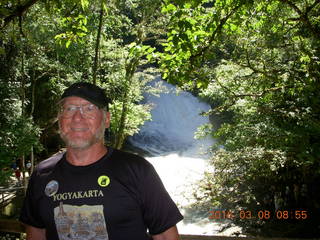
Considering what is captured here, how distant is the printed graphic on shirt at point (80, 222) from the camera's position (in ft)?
5.23

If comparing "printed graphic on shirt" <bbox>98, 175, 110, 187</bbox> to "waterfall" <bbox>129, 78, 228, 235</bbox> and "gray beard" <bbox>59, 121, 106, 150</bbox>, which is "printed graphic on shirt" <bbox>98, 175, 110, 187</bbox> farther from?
"waterfall" <bbox>129, 78, 228, 235</bbox>

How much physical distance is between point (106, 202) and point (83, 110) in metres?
0.57

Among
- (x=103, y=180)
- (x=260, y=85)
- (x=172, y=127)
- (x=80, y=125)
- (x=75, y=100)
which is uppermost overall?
(x=172, y=127)

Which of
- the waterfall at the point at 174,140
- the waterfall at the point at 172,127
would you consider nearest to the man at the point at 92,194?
the waterfall at the point at 174,140

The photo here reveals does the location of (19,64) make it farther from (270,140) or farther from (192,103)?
(192,103)

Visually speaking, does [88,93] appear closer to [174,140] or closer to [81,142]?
[81,142]

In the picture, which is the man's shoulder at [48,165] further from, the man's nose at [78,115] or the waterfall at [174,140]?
the waterfall at [174,140]

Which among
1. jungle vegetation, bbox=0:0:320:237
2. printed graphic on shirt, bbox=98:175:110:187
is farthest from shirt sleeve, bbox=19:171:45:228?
jungle vegetation, bbox=0:0:320:237

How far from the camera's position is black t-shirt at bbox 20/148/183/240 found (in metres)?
1.60

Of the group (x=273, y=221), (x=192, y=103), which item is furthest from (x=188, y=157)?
(x=273, y=221)

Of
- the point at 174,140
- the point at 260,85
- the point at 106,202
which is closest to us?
the point at 106,202

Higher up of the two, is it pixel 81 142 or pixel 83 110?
pixel 83 110

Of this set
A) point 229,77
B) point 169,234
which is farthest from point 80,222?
point 229,77

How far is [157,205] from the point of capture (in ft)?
5.33
